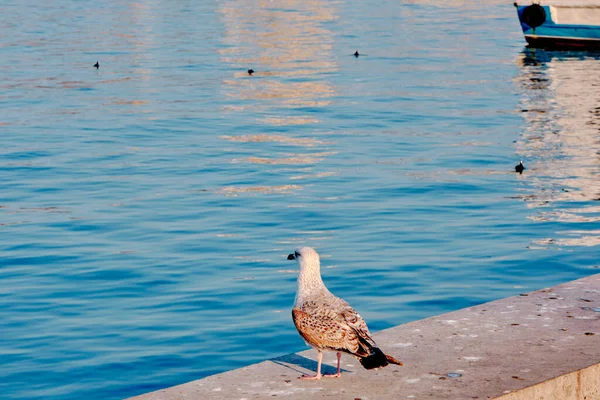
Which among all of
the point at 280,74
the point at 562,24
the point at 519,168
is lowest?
the point at 519,168

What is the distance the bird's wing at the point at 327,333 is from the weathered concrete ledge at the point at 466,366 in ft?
0.66

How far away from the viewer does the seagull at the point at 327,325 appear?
20.7 feet

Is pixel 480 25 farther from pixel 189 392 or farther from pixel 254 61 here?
pixel 189 392

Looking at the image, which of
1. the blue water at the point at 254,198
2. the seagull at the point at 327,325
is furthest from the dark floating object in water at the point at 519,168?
the seagull at the point at 327,325

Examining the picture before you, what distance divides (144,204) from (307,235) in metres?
3.40

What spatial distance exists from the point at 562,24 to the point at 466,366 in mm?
39272

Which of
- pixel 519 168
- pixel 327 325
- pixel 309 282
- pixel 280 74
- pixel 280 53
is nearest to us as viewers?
pixel 327 325

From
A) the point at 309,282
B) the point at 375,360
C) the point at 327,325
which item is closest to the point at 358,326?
the point at 327,325

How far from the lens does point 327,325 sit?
21.5 ft

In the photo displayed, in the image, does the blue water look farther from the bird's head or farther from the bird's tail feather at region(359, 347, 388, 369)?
the bird's tail feather at region(359, 347, 388, 369)

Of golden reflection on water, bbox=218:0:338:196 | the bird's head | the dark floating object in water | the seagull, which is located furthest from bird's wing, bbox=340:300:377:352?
the dark floating object in water

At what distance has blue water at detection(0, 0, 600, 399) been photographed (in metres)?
11.5

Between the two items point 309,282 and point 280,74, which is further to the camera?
point 280,74

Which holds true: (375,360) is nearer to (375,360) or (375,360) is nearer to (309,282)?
(375,360)
